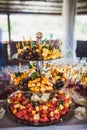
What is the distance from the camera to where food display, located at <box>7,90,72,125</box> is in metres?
1.10

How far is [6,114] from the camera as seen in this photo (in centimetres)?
118

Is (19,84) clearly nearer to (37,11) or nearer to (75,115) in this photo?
(75,115)

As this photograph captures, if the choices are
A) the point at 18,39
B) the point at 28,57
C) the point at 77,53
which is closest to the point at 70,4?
the point at 77,53

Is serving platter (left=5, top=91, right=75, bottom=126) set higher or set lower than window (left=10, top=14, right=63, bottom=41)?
lower

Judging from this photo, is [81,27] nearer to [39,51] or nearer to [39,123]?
[39,51]

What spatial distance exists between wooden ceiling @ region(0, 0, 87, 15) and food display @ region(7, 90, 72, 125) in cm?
263

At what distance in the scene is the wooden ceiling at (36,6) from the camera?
11.6ft

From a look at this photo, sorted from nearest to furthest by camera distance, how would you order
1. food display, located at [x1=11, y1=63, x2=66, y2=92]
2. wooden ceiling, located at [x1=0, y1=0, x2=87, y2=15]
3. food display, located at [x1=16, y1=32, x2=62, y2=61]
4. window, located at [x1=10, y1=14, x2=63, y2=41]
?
food display, located at [x1=11, y1=63, x2=66, y2=92] → food display, located at [x1=16, y1=32, x2=62, y2=61] → wooden ceiling, located at [x1=0, y1=0, x2=87, y2=15] → window, located at [x1=10, y1=14, x2=63, y2=41]

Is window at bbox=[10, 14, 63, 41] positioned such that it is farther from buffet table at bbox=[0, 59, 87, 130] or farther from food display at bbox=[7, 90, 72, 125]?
buffet table at bbox=[0, 59, 87, 130]

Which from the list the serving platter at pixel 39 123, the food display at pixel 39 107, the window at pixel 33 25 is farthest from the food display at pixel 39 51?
the window at pixel 33 25

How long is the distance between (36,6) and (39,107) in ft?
9.22

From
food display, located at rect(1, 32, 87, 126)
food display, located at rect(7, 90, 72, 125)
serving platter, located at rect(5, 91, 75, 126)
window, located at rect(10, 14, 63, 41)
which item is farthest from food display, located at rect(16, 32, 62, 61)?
window, located at rect(10, 14, 63, 41)

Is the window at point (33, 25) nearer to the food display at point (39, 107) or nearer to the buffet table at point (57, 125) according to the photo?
the food display at point (39, 107)

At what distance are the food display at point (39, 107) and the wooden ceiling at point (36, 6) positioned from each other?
263cm
